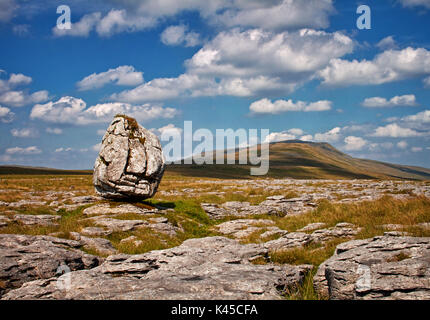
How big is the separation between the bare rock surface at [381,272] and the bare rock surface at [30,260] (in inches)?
346

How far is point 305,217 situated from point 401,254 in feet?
50.1

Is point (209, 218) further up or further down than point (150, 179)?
further down

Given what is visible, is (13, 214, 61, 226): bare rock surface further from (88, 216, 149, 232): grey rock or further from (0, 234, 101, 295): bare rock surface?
(0, 234, 101, 295): bare rock surface

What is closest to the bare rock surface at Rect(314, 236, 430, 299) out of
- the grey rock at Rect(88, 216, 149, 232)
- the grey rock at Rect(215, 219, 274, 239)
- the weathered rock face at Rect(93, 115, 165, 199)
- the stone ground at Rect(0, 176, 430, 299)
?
the stone ground at Rect(0, 176, 430, 299)

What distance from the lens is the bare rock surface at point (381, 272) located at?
6816 mm

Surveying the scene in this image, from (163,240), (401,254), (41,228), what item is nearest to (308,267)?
(401,254)

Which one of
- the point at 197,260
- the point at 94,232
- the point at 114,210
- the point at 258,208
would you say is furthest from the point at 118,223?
the point at 258,208

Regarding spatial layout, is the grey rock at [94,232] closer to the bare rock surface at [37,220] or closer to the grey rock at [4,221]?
the bare rock surface at [37,220]

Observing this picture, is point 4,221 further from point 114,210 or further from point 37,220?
point 114,210

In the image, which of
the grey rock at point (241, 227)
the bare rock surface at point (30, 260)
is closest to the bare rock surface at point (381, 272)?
the bare rock surface at point (30, 260)

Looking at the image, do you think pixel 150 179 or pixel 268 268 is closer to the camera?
pixel 268 268
